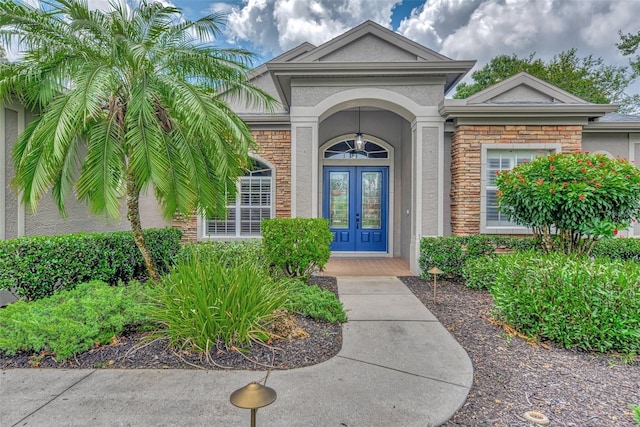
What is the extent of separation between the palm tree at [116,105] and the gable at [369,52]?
3425mm

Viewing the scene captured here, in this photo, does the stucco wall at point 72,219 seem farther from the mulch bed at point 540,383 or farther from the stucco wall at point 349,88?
the mulch bed at point 540,383

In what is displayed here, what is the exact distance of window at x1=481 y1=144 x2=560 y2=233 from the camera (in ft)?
25.2

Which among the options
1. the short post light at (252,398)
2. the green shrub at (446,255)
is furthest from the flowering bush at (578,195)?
the short post light at (252,398)

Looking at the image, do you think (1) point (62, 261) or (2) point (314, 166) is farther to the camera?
(2) point (314, 166)

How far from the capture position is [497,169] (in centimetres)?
781

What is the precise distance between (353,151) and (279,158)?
290 centimetres

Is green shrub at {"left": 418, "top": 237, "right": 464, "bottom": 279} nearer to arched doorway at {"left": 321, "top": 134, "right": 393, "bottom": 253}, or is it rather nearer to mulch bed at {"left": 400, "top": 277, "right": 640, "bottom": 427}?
mulch bed at {"left": 400, "top": 277, "right": 640, "bottom": 427}

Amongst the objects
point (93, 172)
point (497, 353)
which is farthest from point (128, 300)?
point (497, 353)

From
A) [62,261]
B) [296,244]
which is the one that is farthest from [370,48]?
[62,261]

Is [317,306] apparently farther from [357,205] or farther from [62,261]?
[357,205]

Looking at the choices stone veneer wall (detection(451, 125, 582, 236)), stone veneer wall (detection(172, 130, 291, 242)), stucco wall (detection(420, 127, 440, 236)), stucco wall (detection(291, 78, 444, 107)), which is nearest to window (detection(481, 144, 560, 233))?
stone veneer wall (detection(451, 125, 582, 236))

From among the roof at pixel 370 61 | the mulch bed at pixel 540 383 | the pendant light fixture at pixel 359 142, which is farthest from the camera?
the pendant light fixture at pixel 359 142

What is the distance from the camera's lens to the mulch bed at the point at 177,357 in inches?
127

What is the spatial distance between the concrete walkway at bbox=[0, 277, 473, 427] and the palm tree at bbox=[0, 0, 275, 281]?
87.5 inches
